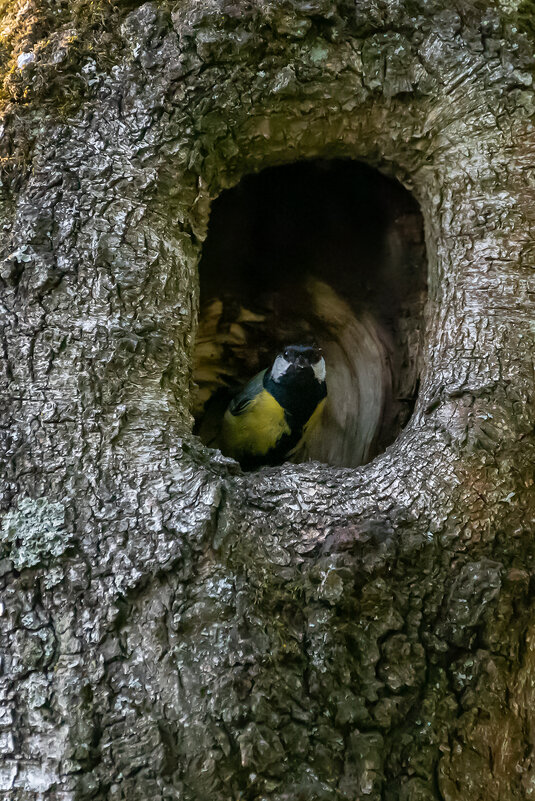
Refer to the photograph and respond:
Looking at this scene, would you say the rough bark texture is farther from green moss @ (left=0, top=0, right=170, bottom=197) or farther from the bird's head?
the bird's head

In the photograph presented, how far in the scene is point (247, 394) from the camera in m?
2.48

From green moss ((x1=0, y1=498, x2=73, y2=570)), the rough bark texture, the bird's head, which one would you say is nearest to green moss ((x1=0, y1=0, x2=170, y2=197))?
the rough bark texture

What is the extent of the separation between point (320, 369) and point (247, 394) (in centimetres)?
31

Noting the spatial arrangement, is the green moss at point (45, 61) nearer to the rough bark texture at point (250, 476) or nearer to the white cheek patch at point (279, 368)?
the rough bark texture at point (250, 476)

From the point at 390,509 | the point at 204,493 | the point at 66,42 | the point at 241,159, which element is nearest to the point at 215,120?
the point at 241,159

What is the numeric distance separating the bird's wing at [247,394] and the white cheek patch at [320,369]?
8.9 inches

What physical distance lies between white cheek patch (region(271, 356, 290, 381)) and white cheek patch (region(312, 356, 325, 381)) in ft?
0.34

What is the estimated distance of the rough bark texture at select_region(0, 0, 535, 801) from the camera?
1151 mm

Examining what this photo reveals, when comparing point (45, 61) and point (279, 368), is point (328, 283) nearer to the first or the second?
point (279, 368)

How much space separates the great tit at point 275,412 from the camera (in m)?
2.38

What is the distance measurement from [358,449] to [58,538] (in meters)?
1.17

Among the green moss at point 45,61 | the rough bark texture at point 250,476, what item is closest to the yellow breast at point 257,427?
the rough bark texture at point 250,476

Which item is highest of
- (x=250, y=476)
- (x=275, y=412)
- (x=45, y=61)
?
(x=45, y=61)

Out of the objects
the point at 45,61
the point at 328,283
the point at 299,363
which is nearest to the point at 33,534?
the point at 45,61
